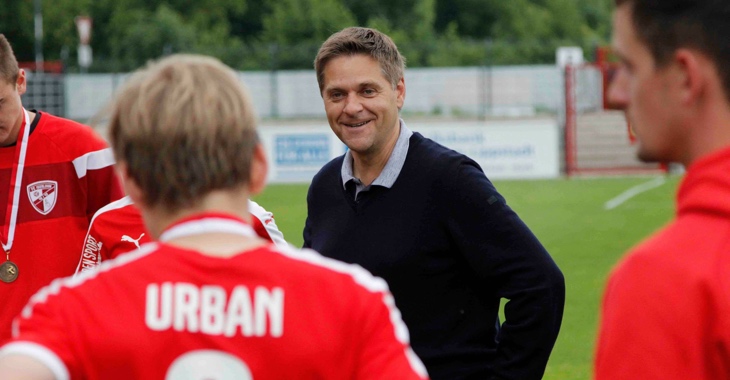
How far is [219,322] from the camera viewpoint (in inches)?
78.4

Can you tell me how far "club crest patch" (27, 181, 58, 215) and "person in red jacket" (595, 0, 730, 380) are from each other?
10.1ft

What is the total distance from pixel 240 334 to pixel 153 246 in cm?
23

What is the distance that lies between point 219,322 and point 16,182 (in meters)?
2.83

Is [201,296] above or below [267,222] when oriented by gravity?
above

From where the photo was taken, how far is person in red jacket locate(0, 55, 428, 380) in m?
1.98

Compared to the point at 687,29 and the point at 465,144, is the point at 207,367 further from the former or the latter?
the point at 465,144

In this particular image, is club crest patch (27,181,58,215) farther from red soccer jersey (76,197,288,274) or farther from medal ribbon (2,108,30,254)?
red soccer jersey (76,197,288,274)

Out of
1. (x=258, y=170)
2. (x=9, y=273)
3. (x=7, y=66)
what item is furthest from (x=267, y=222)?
(x=258, y=170)

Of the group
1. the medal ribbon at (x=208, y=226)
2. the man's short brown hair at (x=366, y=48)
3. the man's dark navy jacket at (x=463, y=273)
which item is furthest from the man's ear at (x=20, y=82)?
the medal ribbon at (x=208, y=226)

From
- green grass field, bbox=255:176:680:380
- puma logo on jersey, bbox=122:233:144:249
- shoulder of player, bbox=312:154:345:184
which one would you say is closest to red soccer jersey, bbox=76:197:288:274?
puma logo on jersey, bbox=122:233:144:249

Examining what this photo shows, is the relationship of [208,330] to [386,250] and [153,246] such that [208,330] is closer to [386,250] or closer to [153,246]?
[153,246]

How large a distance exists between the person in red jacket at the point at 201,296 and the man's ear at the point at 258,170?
2 cm

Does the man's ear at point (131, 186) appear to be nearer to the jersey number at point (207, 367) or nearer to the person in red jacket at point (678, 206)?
the jersey number at point (207, 367)

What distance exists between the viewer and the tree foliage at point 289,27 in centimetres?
4769
